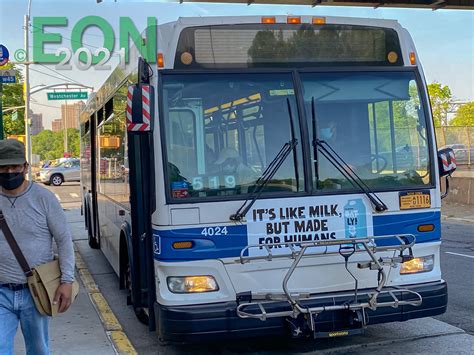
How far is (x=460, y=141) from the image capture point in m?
24.6

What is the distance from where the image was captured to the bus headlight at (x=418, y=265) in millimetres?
5285

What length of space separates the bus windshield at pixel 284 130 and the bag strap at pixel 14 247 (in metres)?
1.47

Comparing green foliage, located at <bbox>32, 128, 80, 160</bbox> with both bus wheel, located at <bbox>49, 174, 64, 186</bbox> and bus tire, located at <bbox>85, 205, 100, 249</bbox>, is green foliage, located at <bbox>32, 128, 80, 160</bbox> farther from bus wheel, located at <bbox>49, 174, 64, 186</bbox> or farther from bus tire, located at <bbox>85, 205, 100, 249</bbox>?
bus tire, located at <bbox>85, 205, 100, 249</bbox>

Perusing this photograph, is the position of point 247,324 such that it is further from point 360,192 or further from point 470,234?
point 470,234

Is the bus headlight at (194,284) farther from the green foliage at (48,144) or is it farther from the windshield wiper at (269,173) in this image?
the green foliage at (48,144)

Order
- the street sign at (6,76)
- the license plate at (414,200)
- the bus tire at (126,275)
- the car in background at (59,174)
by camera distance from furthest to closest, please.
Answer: the car in background at (59,174)
the street sign at (6,76)
the bus tire at (126,275)
the license plate at (414,200)

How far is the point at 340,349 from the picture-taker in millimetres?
5633

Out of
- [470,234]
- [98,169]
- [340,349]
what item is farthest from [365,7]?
[340,349]

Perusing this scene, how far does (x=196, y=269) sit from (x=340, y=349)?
1.76 meters

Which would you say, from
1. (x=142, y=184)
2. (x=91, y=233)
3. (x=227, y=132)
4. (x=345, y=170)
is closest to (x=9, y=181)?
(x=142, y=184)

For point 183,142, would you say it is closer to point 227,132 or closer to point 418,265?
point 227,132

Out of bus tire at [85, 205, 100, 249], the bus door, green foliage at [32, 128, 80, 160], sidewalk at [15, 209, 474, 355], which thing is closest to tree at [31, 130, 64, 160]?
green foliage at [32, 128, 80, 160]

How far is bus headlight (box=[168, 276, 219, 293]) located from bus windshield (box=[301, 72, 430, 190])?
1.22 metres

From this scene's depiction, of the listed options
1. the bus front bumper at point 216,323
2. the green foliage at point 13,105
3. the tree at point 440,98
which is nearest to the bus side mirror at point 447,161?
the bus front bumper at point 216,323
